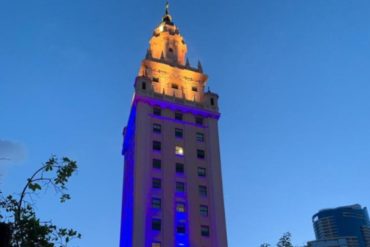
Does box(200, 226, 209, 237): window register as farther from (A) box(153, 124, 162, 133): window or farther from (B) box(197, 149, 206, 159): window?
(A) box(153, 124, 162, 133): window

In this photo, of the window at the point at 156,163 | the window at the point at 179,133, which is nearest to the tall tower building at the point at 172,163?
the window at the point at 156,163

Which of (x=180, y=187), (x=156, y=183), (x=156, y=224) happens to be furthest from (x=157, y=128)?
(x=156, y=224)

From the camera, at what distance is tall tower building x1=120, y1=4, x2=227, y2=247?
192ft

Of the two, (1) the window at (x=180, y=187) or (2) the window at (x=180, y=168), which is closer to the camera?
(1) the window at (x=180, y=187)

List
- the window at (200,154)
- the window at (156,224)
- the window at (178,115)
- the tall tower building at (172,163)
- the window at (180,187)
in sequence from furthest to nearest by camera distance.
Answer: the window at (178,115), the window at (200,154), the window at (180,187), the tall tower building at (172,163), the window at (156,224)

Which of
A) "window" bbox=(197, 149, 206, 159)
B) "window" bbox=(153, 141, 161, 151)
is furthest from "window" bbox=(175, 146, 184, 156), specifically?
"window" bbox=(197, 149, 206, 159)

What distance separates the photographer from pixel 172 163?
64625 millimetres

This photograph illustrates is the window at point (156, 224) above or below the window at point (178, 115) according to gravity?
below

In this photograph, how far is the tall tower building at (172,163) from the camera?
58.6 metres

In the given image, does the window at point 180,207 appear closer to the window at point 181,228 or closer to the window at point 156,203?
the window at point 181,228

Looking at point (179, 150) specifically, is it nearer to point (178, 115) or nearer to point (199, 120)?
point (178, 115)

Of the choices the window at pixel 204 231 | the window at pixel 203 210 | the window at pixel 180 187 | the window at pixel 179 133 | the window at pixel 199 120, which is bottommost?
the window at pixel 204 231

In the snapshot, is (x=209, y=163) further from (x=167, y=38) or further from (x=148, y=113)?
(x=167, y=38)

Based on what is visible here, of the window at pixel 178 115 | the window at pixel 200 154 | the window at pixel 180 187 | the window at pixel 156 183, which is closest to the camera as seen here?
the window at pixel 156 183
